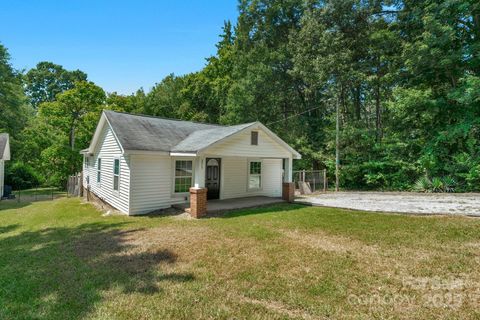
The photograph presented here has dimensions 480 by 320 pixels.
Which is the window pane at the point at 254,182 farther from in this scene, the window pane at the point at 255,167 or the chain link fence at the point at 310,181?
the chain link fence at the point at 310,181

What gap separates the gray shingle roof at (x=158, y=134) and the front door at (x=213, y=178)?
139 cm

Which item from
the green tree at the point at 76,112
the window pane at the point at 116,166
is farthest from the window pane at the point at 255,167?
the green tree at the point at 76,112

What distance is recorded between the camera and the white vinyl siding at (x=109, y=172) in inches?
391

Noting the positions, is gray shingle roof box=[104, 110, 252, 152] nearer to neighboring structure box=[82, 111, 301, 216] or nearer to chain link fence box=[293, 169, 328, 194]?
neighboring structure box=[82, 111, 301, 216]

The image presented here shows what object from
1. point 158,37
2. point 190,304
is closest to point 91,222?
point 190,304

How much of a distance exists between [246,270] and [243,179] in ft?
27.3

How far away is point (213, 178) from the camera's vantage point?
39.5ft

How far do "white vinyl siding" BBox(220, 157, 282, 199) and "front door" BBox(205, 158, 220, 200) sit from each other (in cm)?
24

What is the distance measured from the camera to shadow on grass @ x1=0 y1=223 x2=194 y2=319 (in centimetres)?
365

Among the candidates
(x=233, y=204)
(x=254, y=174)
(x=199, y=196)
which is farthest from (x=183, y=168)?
(x=254, y=174)

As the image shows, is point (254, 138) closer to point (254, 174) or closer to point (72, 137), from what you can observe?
point (254, 174)

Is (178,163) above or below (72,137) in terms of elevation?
below

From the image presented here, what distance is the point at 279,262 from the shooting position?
5109 mm

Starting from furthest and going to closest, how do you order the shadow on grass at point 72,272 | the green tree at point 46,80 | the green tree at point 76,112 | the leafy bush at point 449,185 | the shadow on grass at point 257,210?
the green tree at point 46,80, the green tree at point 76,112, the leafy bush at point 449,185, the shadow on grass at point 257,210, the shadow on grass at point 72,272
